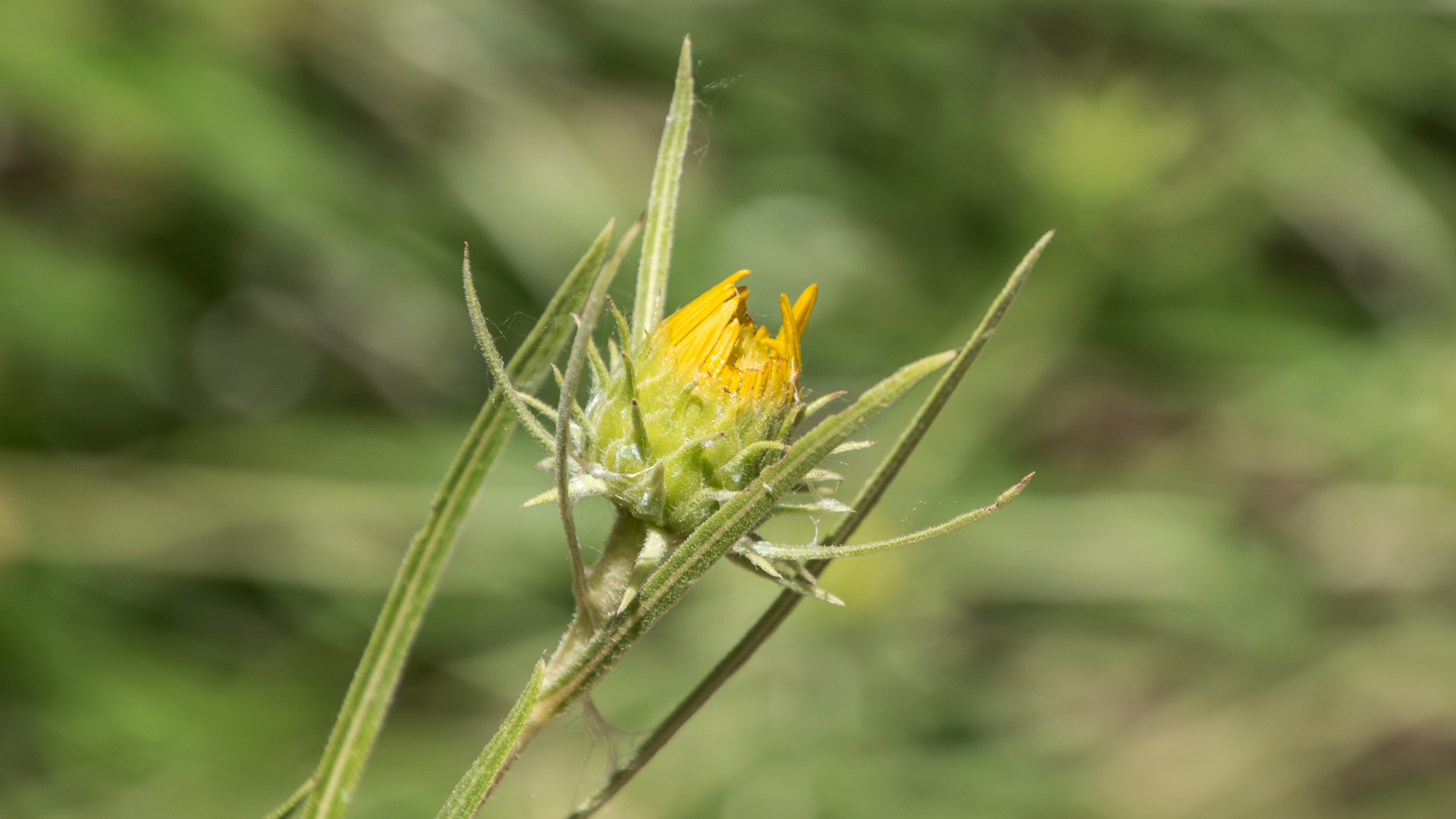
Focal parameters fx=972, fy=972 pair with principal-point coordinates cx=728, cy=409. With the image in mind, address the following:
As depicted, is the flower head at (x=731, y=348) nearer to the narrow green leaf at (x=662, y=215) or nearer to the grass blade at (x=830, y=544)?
the narrow green leaf at (x=662, y=215)

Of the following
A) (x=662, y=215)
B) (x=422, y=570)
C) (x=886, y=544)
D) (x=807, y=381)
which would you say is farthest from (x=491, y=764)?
(x=807, y=381)

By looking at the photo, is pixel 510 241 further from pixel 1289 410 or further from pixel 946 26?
pixel 1289 410

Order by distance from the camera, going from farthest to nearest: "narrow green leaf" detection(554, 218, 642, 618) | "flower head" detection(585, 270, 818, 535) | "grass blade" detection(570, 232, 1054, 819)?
"flower head" detection(585, 270, 818, 535)
"grass blade" detection(570, 232, 1054, 819)
"narrow green leaf" detection(554, 218, 642, 618)

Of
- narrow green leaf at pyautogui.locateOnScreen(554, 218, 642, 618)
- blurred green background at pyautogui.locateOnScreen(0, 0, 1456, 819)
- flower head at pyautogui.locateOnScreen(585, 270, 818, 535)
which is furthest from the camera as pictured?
blurred green background at pyautogui.locateOnScreen(0, 0, 1456, 819)

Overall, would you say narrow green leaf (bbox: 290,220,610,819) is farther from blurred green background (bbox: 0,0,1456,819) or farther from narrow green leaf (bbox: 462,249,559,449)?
blurred green background (bbox: 0,0,1456,819)

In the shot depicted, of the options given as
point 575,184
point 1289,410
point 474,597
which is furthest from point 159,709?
point 1289,410

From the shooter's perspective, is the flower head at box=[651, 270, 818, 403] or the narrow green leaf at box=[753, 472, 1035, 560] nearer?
the narrow green leaf at box=[753, 472, 1035, 560]

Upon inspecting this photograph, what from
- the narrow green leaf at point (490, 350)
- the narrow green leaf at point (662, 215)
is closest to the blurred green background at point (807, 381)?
the narrow green leaf at point (662, 215)

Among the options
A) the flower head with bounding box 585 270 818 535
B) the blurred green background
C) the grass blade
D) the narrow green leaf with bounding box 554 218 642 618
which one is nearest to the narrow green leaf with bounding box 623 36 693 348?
the flower head with bounding box 585 270 818 535
